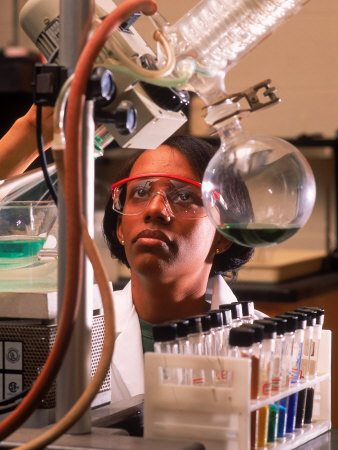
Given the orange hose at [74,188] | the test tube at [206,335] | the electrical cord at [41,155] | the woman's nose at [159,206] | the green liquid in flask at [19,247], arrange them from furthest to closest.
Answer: the woman's nose at [159,206] < the green liquid in flask at [19,247] < the test tube at [206,335] < the electrical cord at [41,155] < the orange hose at [74,188]

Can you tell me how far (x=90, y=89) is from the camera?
2.75 ft

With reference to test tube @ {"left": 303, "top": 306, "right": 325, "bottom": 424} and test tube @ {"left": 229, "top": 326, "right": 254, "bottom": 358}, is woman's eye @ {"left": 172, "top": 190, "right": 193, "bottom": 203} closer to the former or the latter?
test tube @ {"left": 303, "top": 306, "right": 325, "bottom": 424}

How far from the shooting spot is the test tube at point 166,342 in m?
0.94

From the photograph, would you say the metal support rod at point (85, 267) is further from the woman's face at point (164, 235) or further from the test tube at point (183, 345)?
the woman's face at point (164, 235)

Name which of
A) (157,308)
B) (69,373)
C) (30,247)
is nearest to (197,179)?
(157,308)

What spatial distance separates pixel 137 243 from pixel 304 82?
3.15 m

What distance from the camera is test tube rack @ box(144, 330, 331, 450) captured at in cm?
89

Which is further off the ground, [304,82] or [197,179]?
[304,82]

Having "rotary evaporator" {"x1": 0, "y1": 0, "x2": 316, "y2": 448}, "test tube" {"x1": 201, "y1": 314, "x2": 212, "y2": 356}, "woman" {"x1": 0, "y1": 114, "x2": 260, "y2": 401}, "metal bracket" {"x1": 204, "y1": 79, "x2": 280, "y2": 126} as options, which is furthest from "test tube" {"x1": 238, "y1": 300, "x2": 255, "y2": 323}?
"woman" {"x1": 0, "y1": 114, "x2": 260, "y2": 401}

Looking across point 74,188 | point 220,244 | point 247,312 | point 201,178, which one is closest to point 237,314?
point 247,312

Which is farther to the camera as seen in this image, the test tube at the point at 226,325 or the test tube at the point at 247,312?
the test tube at the point at 247,312

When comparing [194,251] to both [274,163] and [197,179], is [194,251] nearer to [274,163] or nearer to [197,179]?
[197,179]

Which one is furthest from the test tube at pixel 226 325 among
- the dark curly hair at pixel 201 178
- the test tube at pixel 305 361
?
the dark curly hair at pixel 201 178

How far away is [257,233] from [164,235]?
0.77 metres
